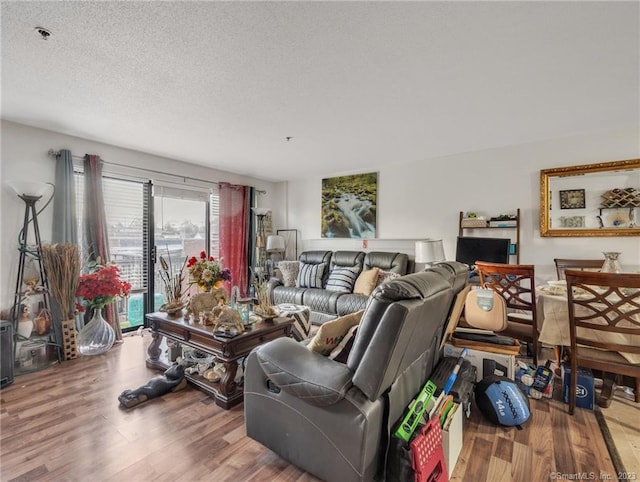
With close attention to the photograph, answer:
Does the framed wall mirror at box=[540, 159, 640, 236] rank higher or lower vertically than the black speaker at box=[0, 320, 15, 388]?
higher

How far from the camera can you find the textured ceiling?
150 centimetres

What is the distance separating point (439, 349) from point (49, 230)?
3.96m

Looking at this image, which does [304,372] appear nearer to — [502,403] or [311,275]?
[502,403]

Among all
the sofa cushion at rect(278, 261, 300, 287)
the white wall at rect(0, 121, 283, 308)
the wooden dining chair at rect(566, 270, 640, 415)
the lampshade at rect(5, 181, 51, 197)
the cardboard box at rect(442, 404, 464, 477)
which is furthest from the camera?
the sofa cushion at rect(278, 261, 300, 287)

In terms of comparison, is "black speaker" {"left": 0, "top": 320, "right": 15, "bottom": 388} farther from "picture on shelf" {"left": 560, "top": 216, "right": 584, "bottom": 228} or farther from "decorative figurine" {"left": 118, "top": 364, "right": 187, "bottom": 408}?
"picture on shelf" {"left": 560, "top": 216, "right": 584, "bottom": 228}

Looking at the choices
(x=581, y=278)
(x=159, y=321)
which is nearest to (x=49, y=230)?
(x=159, y=321)

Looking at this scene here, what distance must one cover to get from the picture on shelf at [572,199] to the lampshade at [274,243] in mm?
3998

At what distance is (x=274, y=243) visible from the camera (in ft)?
17.3

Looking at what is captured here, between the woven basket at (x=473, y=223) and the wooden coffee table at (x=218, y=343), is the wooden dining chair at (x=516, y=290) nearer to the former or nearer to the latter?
the woven basket at (x=473, y=223)

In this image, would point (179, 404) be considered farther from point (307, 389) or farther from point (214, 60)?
point (214, 60)

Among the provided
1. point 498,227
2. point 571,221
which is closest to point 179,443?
point 498,227

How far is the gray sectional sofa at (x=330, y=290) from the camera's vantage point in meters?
3.78

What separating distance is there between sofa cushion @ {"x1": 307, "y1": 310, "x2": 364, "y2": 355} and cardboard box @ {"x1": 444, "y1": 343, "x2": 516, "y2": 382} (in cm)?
113

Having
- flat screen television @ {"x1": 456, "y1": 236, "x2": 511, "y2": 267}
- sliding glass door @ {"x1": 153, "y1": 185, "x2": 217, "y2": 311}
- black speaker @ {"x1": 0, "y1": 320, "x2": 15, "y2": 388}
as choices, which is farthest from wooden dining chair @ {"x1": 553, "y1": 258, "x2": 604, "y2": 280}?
black speaker @ {"x1": 0, "y1": 320, "x2": 15, "y2": 388}
